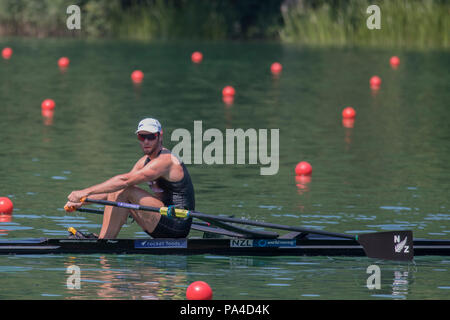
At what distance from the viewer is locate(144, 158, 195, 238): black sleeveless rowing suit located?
1230 cm

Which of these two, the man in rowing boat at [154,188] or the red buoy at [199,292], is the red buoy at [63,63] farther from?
the red buoy at [199,292]

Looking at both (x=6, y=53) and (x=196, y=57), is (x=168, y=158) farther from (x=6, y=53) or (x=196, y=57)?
(x=6, y=53)

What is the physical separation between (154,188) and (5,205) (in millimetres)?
2878

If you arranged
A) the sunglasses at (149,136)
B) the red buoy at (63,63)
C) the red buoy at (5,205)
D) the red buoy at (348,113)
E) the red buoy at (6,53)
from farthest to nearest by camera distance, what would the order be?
the red buoy at (6,53), the red buoy at (63,63), the red buoy at (348,113), the red buoy at (5,205), the sunglasses at (149,136)

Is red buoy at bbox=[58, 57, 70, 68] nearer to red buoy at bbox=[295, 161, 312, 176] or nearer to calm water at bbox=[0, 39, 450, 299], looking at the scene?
calm water at bbox=[0, 39, 450, 299]

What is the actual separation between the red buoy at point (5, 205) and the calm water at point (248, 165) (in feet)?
0.65

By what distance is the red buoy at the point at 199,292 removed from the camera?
1044cm

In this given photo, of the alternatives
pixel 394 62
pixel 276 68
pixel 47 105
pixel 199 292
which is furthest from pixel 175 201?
pixel 394 62

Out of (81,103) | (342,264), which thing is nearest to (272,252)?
(342,264)

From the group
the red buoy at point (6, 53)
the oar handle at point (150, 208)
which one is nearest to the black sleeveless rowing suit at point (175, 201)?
the oar handle at point (150, 208)

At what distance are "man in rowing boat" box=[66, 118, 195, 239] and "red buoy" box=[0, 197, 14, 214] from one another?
2483 mm

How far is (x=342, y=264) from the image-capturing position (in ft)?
40.0

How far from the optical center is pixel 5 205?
47.3ft
